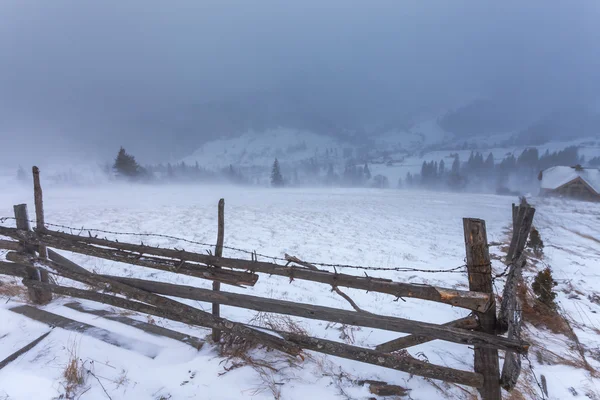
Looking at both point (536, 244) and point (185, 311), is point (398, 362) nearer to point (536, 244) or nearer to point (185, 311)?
point (185, 311)

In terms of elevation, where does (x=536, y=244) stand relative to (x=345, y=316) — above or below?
below

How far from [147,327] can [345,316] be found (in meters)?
3.69

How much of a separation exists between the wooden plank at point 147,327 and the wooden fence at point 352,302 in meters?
0.43

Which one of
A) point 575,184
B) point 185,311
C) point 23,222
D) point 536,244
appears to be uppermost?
point 23,222

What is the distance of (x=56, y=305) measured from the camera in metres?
5.38

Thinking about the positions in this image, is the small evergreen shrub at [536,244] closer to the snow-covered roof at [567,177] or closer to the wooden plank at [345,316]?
the wooden plank at [345,316]

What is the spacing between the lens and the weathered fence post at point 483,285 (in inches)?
117

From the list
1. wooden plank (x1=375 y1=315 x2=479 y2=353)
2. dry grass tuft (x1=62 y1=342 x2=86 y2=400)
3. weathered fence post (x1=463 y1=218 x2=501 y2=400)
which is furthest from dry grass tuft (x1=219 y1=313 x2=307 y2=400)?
weathered fence post (x1=463 y1=218 x2=501 y2=400)

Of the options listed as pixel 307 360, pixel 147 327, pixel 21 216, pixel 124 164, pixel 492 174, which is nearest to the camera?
pixel 307 360

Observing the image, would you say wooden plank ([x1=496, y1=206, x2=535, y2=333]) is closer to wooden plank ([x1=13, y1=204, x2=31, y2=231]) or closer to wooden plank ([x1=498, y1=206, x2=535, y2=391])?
wooden plank ([x1=498, y1=206, x2=535, y2=391])

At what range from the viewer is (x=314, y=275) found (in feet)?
11.5

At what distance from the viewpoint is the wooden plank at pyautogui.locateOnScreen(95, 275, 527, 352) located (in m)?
3.02

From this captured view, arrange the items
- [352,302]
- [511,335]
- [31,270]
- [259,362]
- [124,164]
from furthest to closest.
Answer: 1. [124,164]
2. [31,270]
3. [259,362]
4. [352,302]
5. [511,335]

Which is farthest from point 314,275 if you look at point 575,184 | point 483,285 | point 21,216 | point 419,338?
point 575,184
